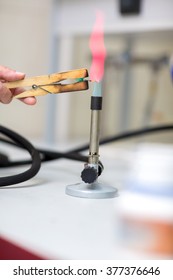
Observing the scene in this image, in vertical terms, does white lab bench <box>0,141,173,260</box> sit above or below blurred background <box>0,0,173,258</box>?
below

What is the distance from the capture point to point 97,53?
0.53 m

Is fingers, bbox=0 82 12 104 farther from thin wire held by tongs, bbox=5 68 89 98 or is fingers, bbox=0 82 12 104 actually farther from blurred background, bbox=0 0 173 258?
blurred background, bbox=0 0 173 258

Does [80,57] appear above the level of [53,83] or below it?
above

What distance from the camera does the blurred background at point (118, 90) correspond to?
1.56ft

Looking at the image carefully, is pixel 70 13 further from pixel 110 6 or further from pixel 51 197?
pixel 51 197

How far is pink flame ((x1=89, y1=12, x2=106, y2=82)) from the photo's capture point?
519mm

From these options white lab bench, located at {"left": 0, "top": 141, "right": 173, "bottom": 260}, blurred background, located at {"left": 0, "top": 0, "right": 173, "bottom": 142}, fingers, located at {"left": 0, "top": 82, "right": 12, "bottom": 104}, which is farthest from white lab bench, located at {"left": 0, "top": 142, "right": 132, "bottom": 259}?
blurred background, located at {"left": 0, "top": 0, "right": 173, "bottom": 142}

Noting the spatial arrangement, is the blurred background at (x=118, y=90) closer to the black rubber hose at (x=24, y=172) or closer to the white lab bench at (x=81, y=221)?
the white lab bench at (x=81, y=221)

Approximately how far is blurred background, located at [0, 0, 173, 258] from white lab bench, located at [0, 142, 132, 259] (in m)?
0.02

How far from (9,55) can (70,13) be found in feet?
1.62

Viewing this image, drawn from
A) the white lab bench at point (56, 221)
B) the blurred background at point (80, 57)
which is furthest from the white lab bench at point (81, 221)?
the blurred background at point (80, 57)

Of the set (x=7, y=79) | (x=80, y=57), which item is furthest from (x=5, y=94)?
(x=80, y=57)

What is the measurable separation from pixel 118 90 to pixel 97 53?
2.26 meters

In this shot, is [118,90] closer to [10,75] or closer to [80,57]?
[80,57]
